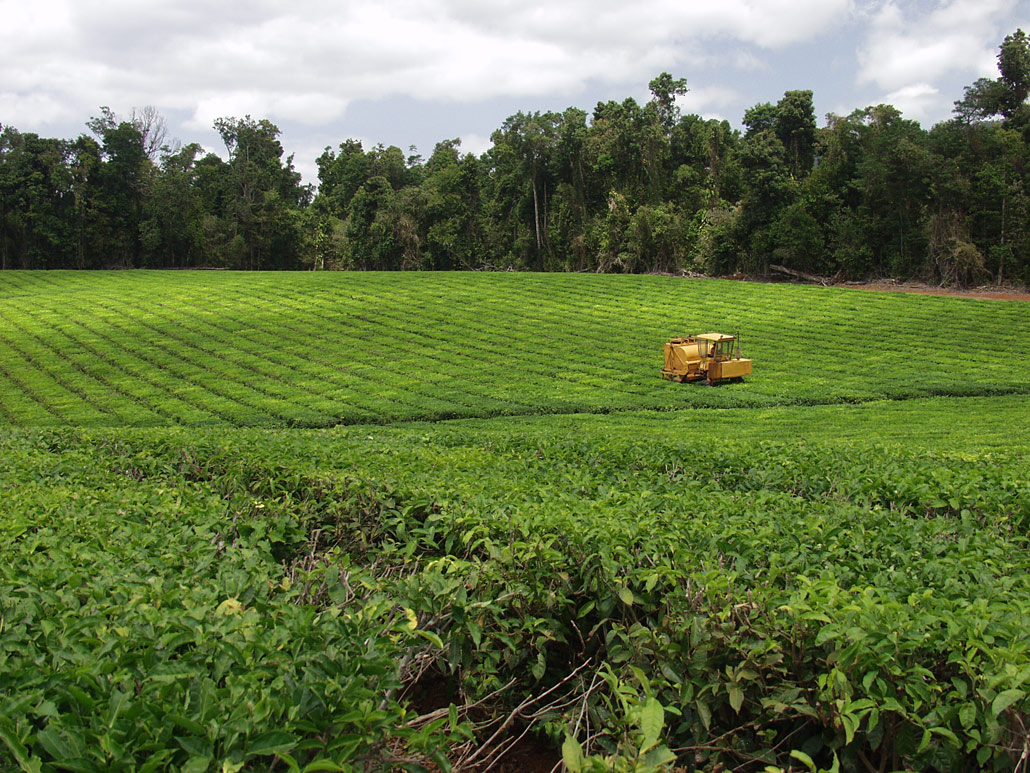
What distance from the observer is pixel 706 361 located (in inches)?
1088

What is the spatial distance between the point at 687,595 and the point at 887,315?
4154 centimetres

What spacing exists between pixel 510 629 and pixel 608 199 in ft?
238

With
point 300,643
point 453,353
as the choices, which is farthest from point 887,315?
point 300,643

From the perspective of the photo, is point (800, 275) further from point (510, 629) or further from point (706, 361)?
point (510, 629)

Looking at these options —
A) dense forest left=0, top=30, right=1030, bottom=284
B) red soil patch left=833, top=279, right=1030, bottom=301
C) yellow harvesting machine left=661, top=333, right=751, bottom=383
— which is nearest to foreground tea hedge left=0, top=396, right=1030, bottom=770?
yellow harvesting machine left=661, top=333, right=751, bottom=383

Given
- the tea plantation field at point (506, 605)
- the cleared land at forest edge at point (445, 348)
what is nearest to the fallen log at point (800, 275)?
the cleared land at forest edge at point (445, 348)

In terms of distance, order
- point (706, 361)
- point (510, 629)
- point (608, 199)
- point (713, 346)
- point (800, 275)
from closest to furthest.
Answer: point (510, 629) → point (713, 346) → point (706, 361) → point (800, 275) → point (608, 199)

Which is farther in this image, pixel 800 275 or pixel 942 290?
pixel 800 275

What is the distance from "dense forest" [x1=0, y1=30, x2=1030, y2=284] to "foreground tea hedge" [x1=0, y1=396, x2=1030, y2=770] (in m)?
51.3

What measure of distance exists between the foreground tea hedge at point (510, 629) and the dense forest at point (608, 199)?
2020 inches

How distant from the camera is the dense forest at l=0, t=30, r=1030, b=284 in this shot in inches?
1984

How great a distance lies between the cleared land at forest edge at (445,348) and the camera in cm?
2611

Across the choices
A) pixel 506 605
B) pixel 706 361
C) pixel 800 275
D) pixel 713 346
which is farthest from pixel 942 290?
pixel 506 605

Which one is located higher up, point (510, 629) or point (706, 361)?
point (510, 629)
